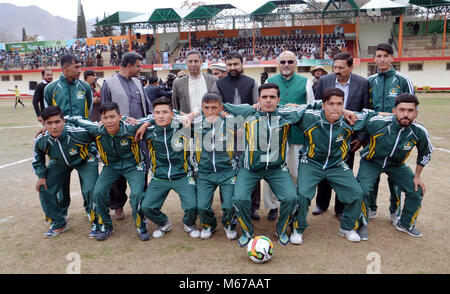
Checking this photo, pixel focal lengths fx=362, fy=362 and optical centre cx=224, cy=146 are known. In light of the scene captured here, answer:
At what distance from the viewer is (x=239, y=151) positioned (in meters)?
5.17

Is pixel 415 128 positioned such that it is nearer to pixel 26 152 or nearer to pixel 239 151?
pixel 239 151

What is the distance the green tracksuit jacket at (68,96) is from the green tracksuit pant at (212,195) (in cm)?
212

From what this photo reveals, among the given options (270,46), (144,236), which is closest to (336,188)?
(144,236)

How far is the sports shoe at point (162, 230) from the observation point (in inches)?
180

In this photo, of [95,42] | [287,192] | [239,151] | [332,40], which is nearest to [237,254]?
[287,192]

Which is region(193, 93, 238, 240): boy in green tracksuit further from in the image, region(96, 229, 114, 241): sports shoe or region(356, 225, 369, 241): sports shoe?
region(356, 225, 369, 241): sports shoe

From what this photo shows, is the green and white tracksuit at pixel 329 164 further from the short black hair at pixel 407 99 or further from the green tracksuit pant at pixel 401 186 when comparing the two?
the short black hair at pixel 407 99

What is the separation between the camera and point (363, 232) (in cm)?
446

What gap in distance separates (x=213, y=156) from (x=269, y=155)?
0.72 m

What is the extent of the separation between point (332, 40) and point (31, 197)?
34267mm

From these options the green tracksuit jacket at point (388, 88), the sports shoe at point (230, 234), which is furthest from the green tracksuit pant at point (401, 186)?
the sports shoe at point (230, 234)

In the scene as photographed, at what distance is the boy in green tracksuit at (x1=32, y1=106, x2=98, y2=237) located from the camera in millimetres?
4594

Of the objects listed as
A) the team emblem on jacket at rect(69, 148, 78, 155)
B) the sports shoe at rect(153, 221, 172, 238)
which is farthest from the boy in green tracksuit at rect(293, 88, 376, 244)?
the team emblem on jacket at rect(69, 148, 78, 155)

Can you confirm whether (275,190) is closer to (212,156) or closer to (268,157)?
(268,157)
